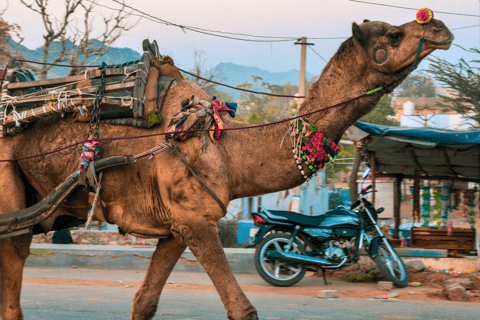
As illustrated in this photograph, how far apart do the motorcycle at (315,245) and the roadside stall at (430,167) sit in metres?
1.38

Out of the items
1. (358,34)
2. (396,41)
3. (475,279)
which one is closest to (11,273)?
(358,34)

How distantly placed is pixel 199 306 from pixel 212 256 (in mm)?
2735

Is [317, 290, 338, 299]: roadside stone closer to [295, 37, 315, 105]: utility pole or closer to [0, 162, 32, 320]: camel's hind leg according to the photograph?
[0, 162, 32, 320]: camel's hind leg

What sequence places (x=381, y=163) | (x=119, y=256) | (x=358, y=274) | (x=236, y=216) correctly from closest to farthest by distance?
(x=358, y=274) < (x=119, y=256) < (x=381, y=163) < (x=236, y=216)

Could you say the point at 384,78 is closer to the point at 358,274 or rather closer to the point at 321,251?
the point at 321,251

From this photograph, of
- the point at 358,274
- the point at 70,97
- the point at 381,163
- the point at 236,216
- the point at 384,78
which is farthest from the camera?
the point at 236,216

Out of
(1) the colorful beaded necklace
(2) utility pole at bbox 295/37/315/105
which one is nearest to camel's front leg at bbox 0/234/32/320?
(1) the colorful beaded necklace

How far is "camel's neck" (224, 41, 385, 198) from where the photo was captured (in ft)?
13.1

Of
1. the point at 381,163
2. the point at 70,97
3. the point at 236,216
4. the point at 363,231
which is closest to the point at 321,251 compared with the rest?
the point at 363,231

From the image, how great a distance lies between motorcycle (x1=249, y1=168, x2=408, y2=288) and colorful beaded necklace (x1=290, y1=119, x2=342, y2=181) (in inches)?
172

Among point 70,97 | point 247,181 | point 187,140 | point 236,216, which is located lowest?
point 236,216

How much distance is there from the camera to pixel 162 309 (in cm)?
630

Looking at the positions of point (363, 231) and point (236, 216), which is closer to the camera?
point (363, 231)

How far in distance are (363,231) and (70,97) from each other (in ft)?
17.7
